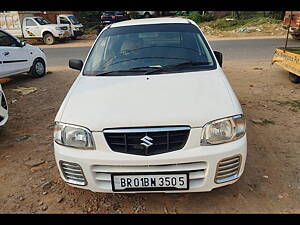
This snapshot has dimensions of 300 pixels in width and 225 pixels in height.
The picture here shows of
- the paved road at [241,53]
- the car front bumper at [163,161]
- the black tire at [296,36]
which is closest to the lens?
the car front bumper at [163,161]

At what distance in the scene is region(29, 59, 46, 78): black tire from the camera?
303 inches

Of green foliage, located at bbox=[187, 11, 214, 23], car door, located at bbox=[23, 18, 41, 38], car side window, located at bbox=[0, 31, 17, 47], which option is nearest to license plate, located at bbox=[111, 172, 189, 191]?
car side window, located at bbox=[0, 31, 17, 47]

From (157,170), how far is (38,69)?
691 centimetres

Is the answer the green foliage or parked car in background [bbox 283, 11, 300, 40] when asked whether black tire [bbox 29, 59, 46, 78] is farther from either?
the green foliage

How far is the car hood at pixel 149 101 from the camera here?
216 cm

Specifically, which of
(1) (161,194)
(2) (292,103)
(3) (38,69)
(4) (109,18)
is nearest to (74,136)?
(1) (161,194)

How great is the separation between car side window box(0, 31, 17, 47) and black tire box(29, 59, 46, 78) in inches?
34.3

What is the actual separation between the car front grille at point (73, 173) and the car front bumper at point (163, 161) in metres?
0.04

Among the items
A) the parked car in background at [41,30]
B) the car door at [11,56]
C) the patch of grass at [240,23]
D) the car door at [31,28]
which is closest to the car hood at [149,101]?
the car door at [11,56]

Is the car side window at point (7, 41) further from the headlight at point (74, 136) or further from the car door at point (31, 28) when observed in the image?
the car door at point (31, 28)

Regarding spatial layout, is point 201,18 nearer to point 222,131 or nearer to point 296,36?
point 296,36

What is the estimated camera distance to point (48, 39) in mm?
16312

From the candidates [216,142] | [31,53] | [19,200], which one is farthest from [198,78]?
[31,53]

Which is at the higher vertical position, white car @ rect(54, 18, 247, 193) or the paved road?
white car @ rect(54, 18, 247, 193)
